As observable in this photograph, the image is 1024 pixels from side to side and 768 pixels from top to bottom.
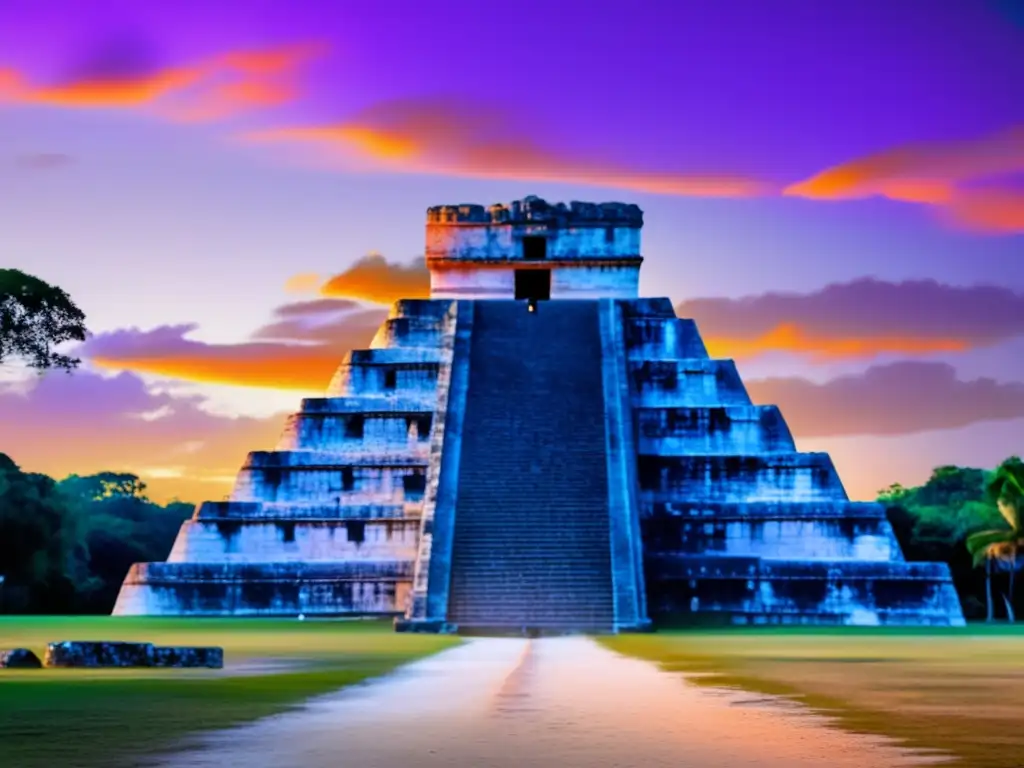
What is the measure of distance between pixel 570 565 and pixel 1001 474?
1498 cm

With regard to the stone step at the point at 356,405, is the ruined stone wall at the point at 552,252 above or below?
above

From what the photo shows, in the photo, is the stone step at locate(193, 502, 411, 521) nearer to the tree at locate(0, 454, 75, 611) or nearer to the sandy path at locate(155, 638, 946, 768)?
the tree at locate(0, 454, 75, 611)

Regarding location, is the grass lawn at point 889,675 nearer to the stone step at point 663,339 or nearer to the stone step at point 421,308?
the stone step at point 663,339

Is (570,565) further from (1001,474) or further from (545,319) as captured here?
(1001,474)

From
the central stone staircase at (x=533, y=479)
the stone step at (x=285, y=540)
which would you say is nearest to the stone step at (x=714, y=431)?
the central stone staircase at (x=533, y=479)

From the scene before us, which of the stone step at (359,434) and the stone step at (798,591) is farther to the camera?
the stone step at (359,434)

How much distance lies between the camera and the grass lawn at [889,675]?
7488mm

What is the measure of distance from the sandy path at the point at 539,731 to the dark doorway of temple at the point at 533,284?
20.8 meters

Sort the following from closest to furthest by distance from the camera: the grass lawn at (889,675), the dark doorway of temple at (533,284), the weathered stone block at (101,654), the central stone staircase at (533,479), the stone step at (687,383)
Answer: the grass lawn at (889,675)
the weathered stone block at (101,654)
the central stone staircase at (533,479)
the stone step at (687,383)
the dark doorway of temple at (533,284)

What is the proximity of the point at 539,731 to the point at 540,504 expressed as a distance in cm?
1606

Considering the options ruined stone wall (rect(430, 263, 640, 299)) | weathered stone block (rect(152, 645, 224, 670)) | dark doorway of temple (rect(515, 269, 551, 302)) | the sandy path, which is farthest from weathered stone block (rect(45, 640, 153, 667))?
dark doorway of temple (rect(515, 269, 551, 302))

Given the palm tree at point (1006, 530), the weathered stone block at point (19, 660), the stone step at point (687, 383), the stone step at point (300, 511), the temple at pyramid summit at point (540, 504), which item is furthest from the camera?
the palm tree at point (1006, 530)

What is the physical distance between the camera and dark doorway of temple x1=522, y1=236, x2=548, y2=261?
31297 millimetres

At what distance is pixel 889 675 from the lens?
11906 millimetres
